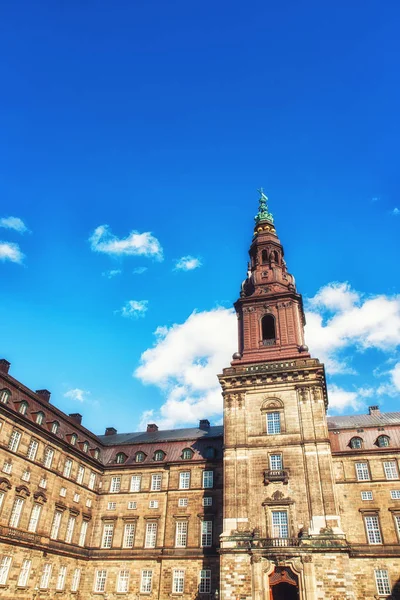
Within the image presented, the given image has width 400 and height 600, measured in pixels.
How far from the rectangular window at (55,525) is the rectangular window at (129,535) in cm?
746

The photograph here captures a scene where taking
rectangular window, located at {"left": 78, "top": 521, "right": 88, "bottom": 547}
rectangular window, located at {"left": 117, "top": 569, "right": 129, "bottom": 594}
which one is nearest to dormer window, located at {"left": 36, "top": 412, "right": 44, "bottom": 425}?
rectangular window, located at {"left": 78, "top": 521, "right": 88, "bottom": 547}

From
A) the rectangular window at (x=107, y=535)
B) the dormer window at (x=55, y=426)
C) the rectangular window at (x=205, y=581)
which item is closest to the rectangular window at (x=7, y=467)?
the dormer window at (x=55, y=426)

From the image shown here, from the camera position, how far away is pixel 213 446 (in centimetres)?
4950

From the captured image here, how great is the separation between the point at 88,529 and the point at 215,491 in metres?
13.7

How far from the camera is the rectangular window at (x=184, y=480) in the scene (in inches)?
1887

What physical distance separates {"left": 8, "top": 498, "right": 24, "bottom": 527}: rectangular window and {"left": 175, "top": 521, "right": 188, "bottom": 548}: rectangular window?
15.2m

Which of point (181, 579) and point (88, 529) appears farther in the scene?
point (88, 529)

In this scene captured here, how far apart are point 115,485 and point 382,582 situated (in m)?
27.3

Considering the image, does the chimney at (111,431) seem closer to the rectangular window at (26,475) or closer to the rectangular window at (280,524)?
the rectangular window at (26,475)

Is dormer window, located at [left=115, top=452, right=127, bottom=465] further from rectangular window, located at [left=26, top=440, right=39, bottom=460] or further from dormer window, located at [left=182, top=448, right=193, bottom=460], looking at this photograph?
rectangular window, located at [left=26, top=440, right=39, bottom=460]

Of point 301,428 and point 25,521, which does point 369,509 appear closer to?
point 301,428

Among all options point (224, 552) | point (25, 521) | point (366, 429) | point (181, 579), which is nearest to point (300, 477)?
point (224, 552)

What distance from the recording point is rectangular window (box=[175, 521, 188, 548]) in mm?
44750

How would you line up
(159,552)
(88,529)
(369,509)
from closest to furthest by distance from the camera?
1. (369,509)
2. (159,552)
3. (88,529)
